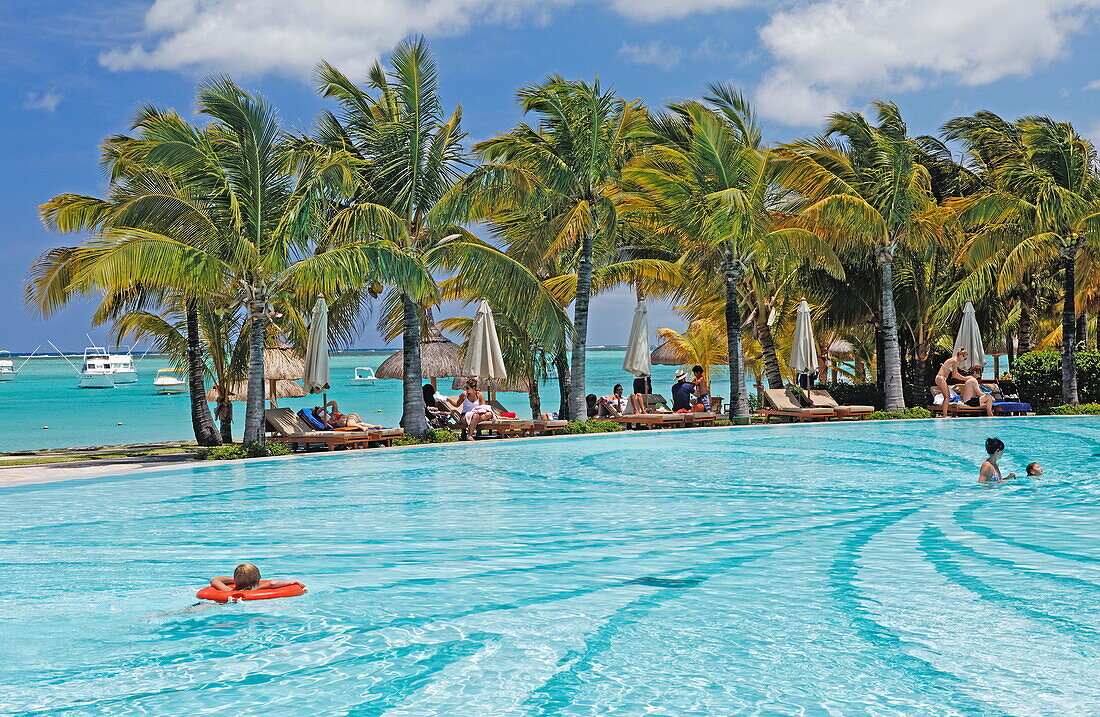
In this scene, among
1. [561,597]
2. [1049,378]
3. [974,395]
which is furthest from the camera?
[1049,378]

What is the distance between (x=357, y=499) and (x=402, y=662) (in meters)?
5.56

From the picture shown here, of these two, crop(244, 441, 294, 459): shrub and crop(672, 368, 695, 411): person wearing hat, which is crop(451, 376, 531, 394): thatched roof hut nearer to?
crop(672, 368, 695, 411): person wearing hat

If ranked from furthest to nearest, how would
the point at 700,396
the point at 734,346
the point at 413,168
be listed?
the point at 700,396 < the point at 734,346 < the point at 413,168

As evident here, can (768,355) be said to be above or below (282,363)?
above

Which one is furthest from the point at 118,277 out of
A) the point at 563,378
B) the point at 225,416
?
the point at 563,378

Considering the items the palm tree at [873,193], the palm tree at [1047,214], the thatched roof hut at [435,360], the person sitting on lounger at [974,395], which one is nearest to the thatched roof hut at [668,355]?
the palm tree at [873,193]

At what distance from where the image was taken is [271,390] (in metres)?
21.6

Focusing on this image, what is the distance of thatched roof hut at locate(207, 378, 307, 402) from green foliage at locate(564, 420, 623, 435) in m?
5.69

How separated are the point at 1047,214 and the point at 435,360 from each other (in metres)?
12.9

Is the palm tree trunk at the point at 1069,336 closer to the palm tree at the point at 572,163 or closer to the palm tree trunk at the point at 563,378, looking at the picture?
the palm tree at the point at 572,163

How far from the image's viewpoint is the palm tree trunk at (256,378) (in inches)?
574

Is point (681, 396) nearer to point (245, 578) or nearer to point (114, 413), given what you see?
point (245, 578)

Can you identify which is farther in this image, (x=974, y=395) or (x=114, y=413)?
(x=114, y=413)

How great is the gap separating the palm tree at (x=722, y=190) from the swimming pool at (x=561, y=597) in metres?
8.27
